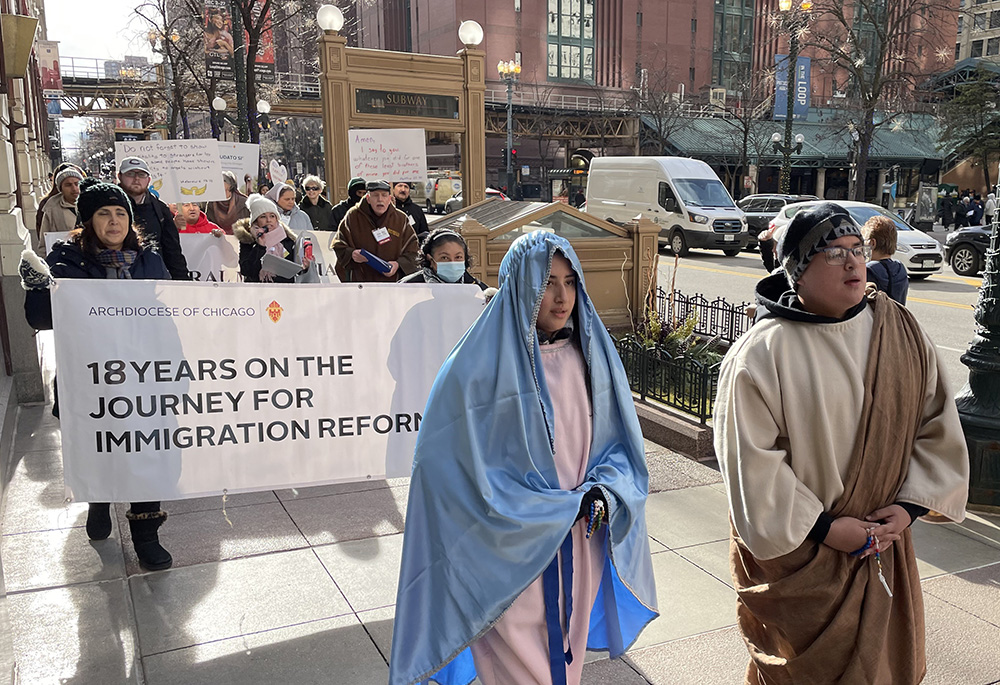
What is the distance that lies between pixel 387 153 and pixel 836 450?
29.5 ft

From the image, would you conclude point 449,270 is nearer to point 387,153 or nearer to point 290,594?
point 290,594

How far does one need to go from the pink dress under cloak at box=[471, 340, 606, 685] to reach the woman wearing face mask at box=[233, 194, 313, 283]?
14.3 feet

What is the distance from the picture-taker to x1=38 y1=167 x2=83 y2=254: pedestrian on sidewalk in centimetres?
916

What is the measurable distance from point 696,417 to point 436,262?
284cm

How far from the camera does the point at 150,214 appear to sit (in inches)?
248

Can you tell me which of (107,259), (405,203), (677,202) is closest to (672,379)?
(405,203)

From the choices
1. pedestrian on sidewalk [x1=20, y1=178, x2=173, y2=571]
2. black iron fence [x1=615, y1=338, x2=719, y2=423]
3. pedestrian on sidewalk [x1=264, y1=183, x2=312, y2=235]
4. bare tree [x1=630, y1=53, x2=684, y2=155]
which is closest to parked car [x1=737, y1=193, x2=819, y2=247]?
pedestrian on sidewalk [x1=264, y1=183, x2=312, y2=235]

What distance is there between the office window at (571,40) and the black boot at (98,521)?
6026 cm

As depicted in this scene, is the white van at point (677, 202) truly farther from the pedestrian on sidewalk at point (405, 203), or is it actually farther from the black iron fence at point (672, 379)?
the black iron fence at point (672, 379)

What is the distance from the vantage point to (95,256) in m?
4.39

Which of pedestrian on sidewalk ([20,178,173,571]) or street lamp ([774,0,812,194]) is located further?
street lamp ([774,0,812,194])

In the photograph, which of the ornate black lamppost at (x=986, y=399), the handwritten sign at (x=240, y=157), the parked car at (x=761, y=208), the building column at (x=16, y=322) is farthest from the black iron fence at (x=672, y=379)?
the parked car at (x=761, y=208)

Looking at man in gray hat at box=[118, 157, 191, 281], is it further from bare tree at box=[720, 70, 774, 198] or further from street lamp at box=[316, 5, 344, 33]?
bare tree at box=[720, 70, 774, 198]

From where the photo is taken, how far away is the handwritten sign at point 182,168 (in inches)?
388
